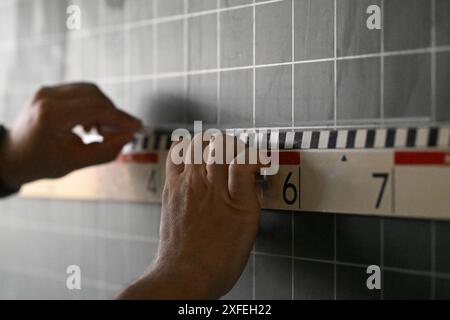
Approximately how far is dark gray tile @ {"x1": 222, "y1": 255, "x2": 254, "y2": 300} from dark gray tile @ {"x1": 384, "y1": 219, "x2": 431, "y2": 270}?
24 centimetres

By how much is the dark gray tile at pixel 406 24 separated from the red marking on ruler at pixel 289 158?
20 centimetres

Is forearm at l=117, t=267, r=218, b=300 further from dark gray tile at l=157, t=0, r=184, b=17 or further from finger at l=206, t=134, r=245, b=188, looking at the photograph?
dark gray tile at l=157, t=0, r=184, b=17

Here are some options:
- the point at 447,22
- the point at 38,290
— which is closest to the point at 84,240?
the point at 38,290

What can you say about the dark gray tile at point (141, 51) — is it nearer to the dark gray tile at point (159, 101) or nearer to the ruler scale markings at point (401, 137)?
the dark gray tile at point (159, 101)

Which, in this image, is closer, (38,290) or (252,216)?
(252,216)

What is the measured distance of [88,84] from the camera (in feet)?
3.94

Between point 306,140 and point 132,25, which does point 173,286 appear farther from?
point 132,25

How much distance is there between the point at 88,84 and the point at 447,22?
2.14ft

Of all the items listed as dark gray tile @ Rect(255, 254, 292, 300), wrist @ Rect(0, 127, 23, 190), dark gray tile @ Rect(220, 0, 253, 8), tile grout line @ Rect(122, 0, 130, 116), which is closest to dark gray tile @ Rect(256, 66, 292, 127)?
dark gray tile @ Rect(220, 0, 253, 8)

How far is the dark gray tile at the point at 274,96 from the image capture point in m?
0.99

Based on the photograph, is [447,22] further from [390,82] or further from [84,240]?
[84,240]

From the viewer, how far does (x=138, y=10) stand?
1.22m

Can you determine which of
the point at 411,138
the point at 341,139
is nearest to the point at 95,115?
the point at 341,139

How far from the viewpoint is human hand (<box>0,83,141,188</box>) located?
1.18 m
